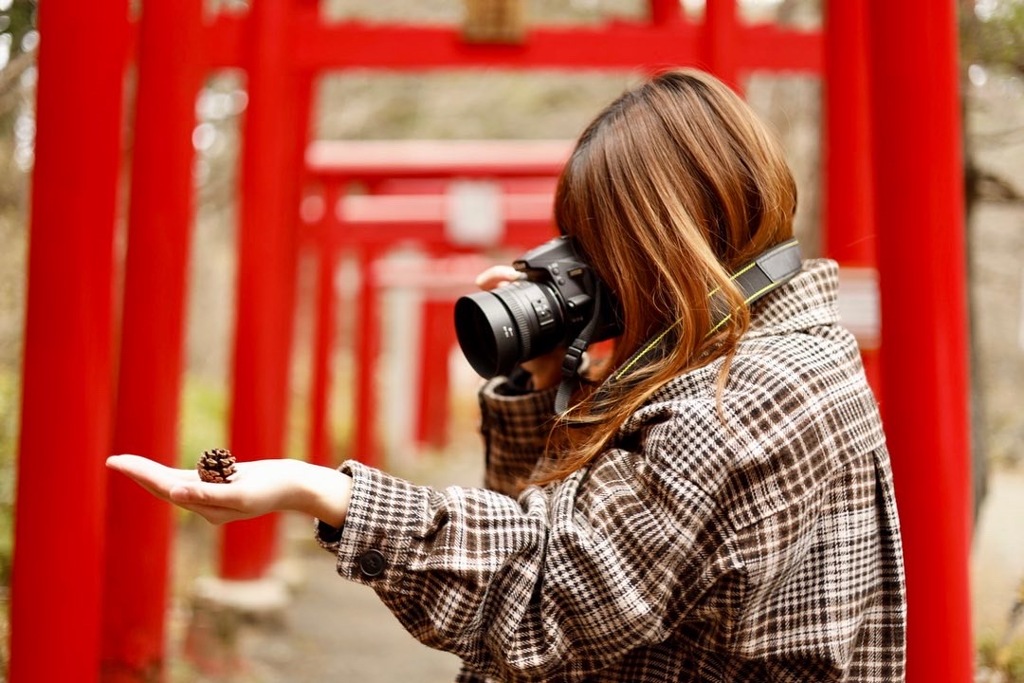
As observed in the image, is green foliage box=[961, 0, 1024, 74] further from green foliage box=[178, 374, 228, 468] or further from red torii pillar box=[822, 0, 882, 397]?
green foliage box=[178, 374, 228, 468]

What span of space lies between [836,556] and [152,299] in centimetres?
214

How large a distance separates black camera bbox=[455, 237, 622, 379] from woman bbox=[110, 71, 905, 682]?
0.12 ft

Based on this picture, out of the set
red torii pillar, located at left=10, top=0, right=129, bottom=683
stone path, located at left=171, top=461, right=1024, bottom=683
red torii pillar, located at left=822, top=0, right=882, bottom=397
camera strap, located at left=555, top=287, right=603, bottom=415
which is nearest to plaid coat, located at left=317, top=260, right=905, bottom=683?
camera strap, located at left=555, top=287, right=603, bottom=415

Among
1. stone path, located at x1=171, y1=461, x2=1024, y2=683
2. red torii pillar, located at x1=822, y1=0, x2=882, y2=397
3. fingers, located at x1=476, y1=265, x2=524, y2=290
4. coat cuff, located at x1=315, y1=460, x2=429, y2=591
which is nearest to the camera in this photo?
coat cuff, located at x1=315, y1=460, x2=429, y2=591

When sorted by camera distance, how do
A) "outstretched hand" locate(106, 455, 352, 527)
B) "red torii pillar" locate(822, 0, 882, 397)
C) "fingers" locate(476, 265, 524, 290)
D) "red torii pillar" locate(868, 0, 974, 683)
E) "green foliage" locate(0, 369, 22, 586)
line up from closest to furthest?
"outstretched hand" locate(106, 455, 352, 527) → "red torii pillar" locate(868, 0, 974, 683) → "fingers" locate(476, 265, 524, 290) → "green foliage" locate(0, 369, 22, 586) → "red torii pillar" locate(822, 0, 882, 397)

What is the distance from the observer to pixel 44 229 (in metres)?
2.00

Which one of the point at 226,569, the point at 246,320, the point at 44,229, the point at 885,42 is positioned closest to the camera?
the point at 885,42

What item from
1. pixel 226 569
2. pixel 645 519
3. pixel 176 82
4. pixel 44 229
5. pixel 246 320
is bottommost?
pixel 226 569

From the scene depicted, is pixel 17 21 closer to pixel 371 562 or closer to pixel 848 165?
pixel 371 562

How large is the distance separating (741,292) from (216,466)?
767 millimetres

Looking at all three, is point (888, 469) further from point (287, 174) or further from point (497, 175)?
point (497, 175)

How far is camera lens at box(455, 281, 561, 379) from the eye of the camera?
164cm

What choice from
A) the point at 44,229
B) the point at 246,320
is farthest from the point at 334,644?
the point at 44,229

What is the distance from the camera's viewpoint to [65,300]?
1996 millimetres
